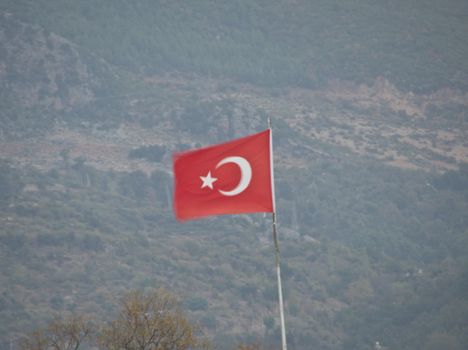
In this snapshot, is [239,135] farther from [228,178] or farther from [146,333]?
[228,178]

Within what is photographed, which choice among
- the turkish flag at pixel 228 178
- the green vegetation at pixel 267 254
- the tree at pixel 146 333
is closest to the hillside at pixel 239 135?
the green vegetation at pixel 267 254

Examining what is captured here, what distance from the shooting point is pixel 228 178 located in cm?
2175

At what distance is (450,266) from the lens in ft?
330

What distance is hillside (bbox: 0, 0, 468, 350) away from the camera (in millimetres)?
88438

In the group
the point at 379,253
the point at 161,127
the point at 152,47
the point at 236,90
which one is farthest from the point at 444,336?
the point at 152,47

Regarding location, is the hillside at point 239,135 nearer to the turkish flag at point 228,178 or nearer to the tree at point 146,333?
the tree at point 146,333

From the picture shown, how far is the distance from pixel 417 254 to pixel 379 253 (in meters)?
6.15

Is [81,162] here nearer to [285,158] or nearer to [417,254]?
[285,158]

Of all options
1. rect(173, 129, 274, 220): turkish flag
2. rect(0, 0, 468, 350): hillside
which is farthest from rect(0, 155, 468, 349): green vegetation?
rect(173, 129, 274, 220): turkish flag

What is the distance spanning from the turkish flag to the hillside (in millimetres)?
49269

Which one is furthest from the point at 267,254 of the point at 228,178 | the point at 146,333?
the point at 228,178

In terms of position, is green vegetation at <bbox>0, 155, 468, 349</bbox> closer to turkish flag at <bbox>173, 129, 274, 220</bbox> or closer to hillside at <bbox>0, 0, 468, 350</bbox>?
hillside at <bbox>0, 0, 468, 350</bbox>

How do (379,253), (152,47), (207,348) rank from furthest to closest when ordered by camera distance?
(152,47), (379,253), (207,348)

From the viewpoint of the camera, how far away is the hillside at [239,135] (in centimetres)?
8844
